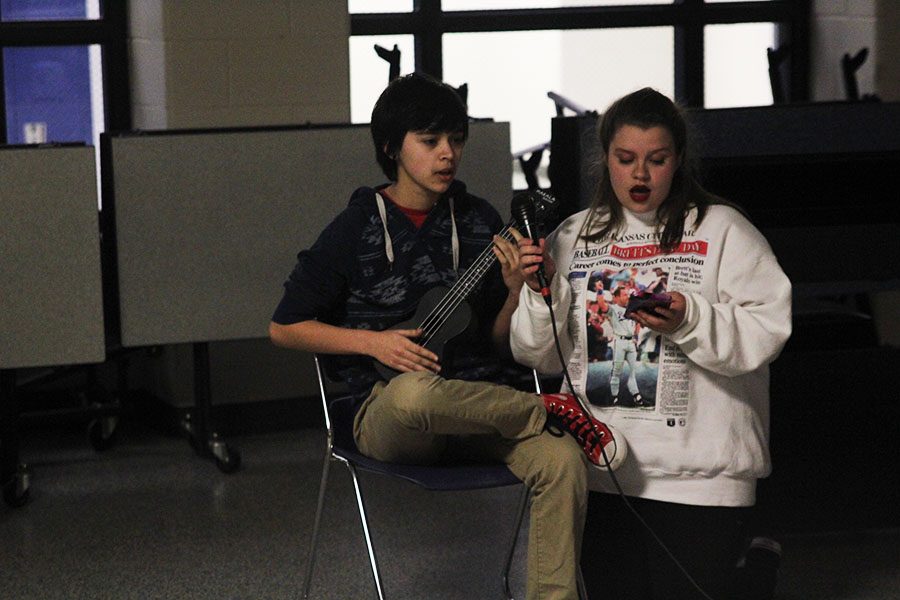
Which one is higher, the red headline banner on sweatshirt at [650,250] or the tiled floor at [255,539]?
the red headline banner on sweatshirt at [650,250]

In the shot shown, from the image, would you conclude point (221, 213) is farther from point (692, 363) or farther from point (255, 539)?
point (692, 363)

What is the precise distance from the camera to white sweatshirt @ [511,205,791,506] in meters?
2.12

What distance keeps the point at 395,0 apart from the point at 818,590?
2596 mm

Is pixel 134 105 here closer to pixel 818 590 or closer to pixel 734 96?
pixel 734 96

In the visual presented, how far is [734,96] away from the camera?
4898mm

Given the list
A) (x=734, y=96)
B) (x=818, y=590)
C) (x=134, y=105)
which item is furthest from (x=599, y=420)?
(x=734, y=96)

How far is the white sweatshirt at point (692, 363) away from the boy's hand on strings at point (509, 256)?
5 cm

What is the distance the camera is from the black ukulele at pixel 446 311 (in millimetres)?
2305

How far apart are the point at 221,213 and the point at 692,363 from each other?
180 cm

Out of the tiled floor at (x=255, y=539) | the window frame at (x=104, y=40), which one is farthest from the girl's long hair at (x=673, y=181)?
the window frame at (x=104, y=40)

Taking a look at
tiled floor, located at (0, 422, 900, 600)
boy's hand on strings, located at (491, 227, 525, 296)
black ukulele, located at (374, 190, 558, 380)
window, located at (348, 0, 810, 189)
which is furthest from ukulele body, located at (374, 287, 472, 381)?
window, located at (348, 0, 810, 189)

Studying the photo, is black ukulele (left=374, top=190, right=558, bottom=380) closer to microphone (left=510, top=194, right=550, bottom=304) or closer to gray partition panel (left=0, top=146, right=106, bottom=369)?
microphone (left=510, top=194, right=550, bottom=304)

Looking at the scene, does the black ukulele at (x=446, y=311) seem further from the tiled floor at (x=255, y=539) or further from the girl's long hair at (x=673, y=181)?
the tiled floor at (x=255, y=539)

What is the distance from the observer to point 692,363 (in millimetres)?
2164
